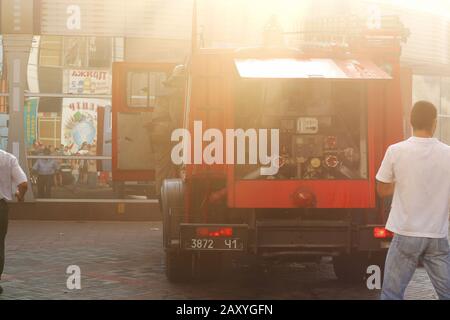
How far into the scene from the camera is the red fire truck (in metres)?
7.90

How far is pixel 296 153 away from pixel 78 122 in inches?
396

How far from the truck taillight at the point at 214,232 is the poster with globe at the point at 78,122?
9.61 meters

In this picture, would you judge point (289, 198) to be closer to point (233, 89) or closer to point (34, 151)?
point (233, 89)

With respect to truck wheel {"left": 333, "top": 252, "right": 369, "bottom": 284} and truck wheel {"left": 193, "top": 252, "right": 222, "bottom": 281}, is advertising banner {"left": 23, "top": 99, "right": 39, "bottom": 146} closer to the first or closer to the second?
truck wheel {"left": 193, "top": 252, "right": 222, "bottom": 281}

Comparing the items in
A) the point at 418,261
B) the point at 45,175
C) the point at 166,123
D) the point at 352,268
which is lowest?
→ the point at 352,268

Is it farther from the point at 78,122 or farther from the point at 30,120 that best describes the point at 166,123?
the point at 78,122

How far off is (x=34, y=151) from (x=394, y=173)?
487 inches

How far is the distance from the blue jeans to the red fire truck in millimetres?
2354

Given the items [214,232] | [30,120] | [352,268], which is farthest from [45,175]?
[214,232]

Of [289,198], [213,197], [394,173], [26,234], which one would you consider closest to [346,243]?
[289,198]

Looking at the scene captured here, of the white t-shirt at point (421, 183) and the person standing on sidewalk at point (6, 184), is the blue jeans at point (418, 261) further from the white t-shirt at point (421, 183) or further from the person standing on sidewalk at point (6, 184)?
the person standing on sidewalk at point (6, 184)

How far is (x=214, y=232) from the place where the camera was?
26.0 feet

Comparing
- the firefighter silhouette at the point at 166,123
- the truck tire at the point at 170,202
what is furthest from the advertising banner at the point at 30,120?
the truck tire at the point at 170,202

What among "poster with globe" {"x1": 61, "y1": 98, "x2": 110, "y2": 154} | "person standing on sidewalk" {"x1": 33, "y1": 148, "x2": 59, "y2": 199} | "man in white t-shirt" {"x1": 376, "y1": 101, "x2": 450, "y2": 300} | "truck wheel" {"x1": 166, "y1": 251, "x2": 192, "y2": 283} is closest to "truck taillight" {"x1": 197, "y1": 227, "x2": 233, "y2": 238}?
"truck wheel" {"x1": 166, "y1": 251, "x2": 192, "y2": 283}
